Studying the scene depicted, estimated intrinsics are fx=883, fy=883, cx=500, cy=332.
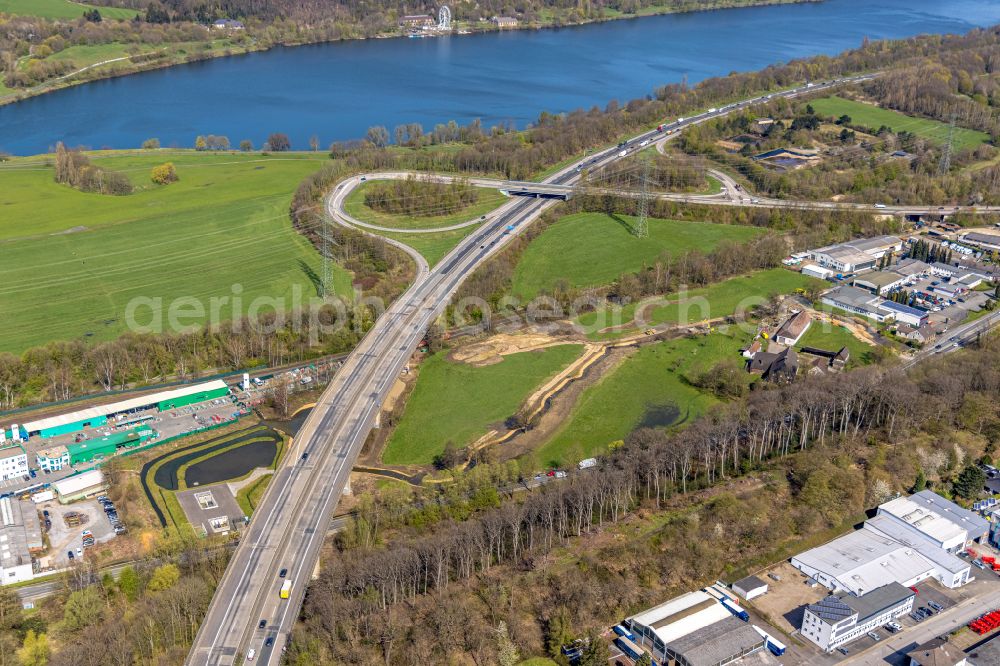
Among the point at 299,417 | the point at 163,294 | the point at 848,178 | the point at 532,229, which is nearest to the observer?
the point at 299,417

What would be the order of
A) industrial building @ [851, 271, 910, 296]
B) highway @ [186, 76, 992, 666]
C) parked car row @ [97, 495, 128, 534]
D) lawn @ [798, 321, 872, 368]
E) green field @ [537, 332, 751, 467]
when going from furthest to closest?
industrial building @ [851, 271, 910, 296] < lawn @ [798, 321, 872, 368] < green field @ [537, 332, 751, 467] < parked car row @ [97, 495, 128, 534] < highway @ [186, 76, 992, 666]

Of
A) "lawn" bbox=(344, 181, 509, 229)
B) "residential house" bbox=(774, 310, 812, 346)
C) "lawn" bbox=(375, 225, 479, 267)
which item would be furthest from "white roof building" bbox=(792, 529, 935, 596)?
"lawn" bbox=(344, 181, 509, 229)

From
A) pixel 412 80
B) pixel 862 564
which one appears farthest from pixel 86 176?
pixel 862 564

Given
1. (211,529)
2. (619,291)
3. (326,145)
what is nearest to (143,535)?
(211,529)

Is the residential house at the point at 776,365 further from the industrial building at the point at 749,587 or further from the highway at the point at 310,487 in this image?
the highway at the point at 310,487

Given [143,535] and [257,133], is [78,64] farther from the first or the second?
[143,535]

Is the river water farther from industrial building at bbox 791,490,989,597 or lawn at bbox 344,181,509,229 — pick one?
industrial building at bbox 791,490,989,597
